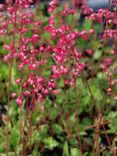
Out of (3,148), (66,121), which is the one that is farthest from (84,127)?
(3,148)

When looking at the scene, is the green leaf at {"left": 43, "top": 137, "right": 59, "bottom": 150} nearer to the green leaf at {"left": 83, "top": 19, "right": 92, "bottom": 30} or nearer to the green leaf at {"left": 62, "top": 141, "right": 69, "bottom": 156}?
the green leaf at {"left": 62, "top": 141, "right": 69, "bottom": 156}

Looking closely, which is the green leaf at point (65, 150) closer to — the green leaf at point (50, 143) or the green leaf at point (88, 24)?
the green leaf at point (50, 143)

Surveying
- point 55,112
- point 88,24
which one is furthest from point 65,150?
point 88,24

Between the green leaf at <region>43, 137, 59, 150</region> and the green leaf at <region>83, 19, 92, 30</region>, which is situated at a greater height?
the green leaf at <region>83, 19, 92, 30</region>

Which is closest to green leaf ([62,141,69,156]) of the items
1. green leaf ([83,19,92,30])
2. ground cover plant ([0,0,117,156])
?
ground cover plant ([0,0,117,156])

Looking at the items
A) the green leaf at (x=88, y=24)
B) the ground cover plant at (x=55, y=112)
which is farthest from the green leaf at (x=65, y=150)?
the green leaf at (x=88, y=24)

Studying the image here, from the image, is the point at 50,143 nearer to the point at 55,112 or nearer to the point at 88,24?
the point at 55,112

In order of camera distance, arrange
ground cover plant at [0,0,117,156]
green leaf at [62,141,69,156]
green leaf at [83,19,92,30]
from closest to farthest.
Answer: ground cover plant at [0,0,117,156]
green leaf at [62,141,69,156]
green leaf at [83,19,92,30]

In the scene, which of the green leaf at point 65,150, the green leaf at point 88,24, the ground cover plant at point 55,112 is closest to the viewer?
the ground cover plant at point 55,112

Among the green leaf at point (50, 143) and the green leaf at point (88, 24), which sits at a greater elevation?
the green leaf at point (88, 24)

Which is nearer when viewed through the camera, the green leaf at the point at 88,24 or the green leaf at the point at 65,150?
the green leaf at the point at 65,150
